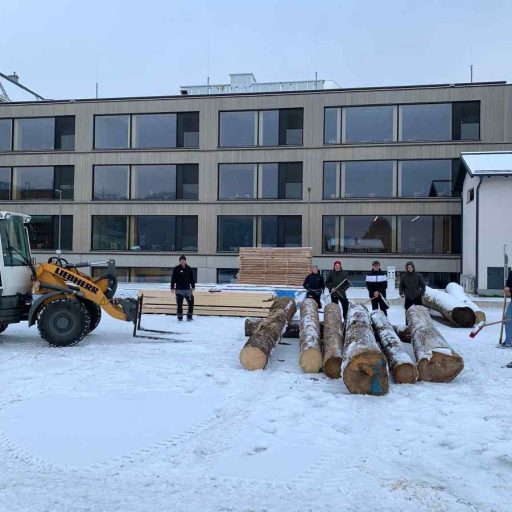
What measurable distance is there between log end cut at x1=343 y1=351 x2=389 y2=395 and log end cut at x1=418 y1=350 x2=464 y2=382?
0.98 m

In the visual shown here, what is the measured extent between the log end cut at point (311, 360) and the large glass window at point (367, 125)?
21033 millimetres

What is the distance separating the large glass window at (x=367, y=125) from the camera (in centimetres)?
2708

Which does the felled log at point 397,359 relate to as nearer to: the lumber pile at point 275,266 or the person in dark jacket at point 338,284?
the person in dark jacket at point 338,284

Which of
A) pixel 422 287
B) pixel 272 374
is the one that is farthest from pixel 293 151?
pixel 272 374

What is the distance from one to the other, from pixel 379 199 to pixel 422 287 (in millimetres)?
14615

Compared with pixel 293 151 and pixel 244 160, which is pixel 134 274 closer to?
pixel 244 160

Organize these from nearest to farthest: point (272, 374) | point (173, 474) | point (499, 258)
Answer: point (173, 474), point (272, 374), point (499, 258)

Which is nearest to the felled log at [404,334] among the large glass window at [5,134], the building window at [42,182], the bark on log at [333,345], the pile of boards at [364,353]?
the pile of boards at [364,353]

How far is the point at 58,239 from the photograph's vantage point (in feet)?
97.2

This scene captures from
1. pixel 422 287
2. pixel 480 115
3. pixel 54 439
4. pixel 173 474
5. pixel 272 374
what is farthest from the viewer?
pixel 480 115

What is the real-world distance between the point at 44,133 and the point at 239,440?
2895 cm

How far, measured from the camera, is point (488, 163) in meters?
20.8

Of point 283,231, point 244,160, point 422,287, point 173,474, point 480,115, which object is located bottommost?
point 173,474

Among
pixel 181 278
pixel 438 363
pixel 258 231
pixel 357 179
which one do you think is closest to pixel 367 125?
pixel 357 179
